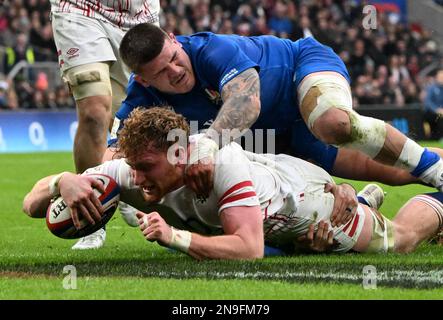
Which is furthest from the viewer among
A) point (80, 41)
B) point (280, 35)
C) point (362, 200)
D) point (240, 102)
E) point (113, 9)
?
point (280, 35)

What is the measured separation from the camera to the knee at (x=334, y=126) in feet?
18.3

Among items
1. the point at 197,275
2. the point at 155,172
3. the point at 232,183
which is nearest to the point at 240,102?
the point at 232,183

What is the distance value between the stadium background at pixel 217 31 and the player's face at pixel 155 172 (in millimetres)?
408

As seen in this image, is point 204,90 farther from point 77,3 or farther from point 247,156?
point 77,3

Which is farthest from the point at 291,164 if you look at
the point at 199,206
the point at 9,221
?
the point at 9,221

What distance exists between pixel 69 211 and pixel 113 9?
8.78ft

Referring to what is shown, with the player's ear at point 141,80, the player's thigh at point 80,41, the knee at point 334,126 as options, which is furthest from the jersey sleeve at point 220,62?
the player's thigh at point 80,41

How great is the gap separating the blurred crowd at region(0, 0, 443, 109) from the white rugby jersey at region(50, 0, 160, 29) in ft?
44.3

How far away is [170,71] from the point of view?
572cm

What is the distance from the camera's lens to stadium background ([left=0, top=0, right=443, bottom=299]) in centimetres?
436

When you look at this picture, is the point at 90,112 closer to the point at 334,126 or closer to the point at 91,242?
the point at 91,242

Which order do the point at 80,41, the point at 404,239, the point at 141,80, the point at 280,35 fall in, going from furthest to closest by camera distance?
1. the point at 280,35
2. the point at 80,41
3. the point at 141,80
4. the point at 404,239

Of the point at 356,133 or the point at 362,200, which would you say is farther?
the point at 362,200

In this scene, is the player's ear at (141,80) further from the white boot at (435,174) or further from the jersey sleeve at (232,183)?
the white boot at (435,174)
